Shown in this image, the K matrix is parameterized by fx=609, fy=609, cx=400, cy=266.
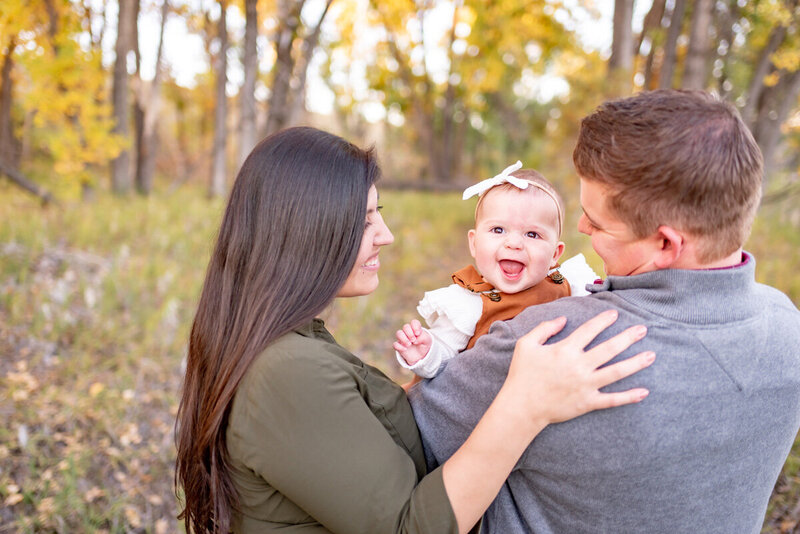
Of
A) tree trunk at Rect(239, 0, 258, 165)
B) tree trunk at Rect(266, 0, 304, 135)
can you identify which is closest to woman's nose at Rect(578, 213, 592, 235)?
tree trunk at Rect(239, 0, 258, 165)

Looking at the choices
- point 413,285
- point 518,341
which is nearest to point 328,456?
point 518,341

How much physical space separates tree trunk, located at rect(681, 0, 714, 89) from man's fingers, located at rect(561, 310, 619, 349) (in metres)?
6.31

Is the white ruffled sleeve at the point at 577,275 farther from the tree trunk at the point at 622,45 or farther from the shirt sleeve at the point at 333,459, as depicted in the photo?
the tree trunk at the point at 622,45

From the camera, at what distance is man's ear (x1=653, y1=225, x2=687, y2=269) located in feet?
4.37

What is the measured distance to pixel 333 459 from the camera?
4.72ft

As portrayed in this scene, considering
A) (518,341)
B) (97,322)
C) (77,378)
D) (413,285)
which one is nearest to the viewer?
(518,341)

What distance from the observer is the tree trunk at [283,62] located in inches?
401

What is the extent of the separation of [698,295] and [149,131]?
1218 cm

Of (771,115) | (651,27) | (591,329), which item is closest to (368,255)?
(591,329)

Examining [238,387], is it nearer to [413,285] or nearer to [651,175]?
[651,175]

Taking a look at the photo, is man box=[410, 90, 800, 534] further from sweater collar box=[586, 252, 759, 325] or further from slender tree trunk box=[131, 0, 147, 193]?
slender tree trunk box=[131, 0, 147, 193]

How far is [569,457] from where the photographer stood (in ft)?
4.47

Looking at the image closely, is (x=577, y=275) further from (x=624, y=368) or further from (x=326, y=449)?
(x=326, y=449)

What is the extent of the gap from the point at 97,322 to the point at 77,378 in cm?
74
